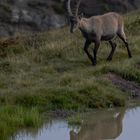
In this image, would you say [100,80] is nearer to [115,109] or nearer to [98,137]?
[115,109]

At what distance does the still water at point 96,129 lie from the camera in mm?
13008

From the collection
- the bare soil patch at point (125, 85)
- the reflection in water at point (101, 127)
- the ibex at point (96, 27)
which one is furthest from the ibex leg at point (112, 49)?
the reflection in water at point (101, 127)

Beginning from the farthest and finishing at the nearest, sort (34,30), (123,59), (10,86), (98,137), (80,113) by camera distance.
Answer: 1. (34,30)
2. (123,59)
3. (10,86)
4. (80,113)
5. (98,137)

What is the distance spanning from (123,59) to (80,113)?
220 inches

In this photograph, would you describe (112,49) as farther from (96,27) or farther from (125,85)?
(125,85)

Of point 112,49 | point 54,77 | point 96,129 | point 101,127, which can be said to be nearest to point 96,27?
point 112,49

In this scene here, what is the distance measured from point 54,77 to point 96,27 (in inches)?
111

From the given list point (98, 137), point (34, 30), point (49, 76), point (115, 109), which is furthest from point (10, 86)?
point (34, 30)

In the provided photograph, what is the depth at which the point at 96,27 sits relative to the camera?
19.8 metres

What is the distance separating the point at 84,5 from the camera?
33.5 metres

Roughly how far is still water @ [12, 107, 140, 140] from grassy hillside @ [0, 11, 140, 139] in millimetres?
365

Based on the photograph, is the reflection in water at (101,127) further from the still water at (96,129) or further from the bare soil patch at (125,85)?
the bare soil patch at (125,85)

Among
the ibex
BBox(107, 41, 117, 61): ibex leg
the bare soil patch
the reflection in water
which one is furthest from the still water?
BBox(107, 41, 117, 61): ibex leg

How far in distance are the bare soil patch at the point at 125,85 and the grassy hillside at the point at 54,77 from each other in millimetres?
183
